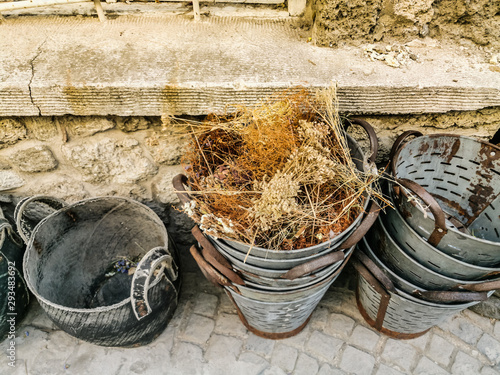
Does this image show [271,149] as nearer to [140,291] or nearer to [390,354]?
[140,291]

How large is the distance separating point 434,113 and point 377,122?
12.4 inches

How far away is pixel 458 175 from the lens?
2.02m

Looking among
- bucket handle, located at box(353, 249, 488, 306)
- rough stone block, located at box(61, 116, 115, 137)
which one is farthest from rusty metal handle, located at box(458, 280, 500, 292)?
rough stone block, located at box(61, 116, 115, 137)

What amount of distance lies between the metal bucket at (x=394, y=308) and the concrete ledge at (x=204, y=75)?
2.96ft

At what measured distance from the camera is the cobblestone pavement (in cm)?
197

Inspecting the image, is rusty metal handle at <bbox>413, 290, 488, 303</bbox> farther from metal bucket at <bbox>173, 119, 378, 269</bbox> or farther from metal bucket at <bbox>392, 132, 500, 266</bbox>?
metal bucket at <bbox>173, 119, 378, 269</bbox>

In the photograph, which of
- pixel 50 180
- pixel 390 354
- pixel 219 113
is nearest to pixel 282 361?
pixel 390 354

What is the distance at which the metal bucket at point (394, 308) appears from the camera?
169 centimetres

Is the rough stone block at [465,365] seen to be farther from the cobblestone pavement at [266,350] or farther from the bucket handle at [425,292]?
the bucket handle at [425,292]

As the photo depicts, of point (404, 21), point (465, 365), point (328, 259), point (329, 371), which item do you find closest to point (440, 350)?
point (465, 365)

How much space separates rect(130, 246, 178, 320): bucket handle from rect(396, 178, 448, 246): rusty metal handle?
1.17 meters

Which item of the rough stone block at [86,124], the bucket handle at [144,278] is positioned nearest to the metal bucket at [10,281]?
the rough stone block at [86,124]

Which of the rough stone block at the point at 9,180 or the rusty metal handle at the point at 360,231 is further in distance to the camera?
the rough stone block at the point at 9,180

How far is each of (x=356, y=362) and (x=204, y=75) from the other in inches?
72.3
